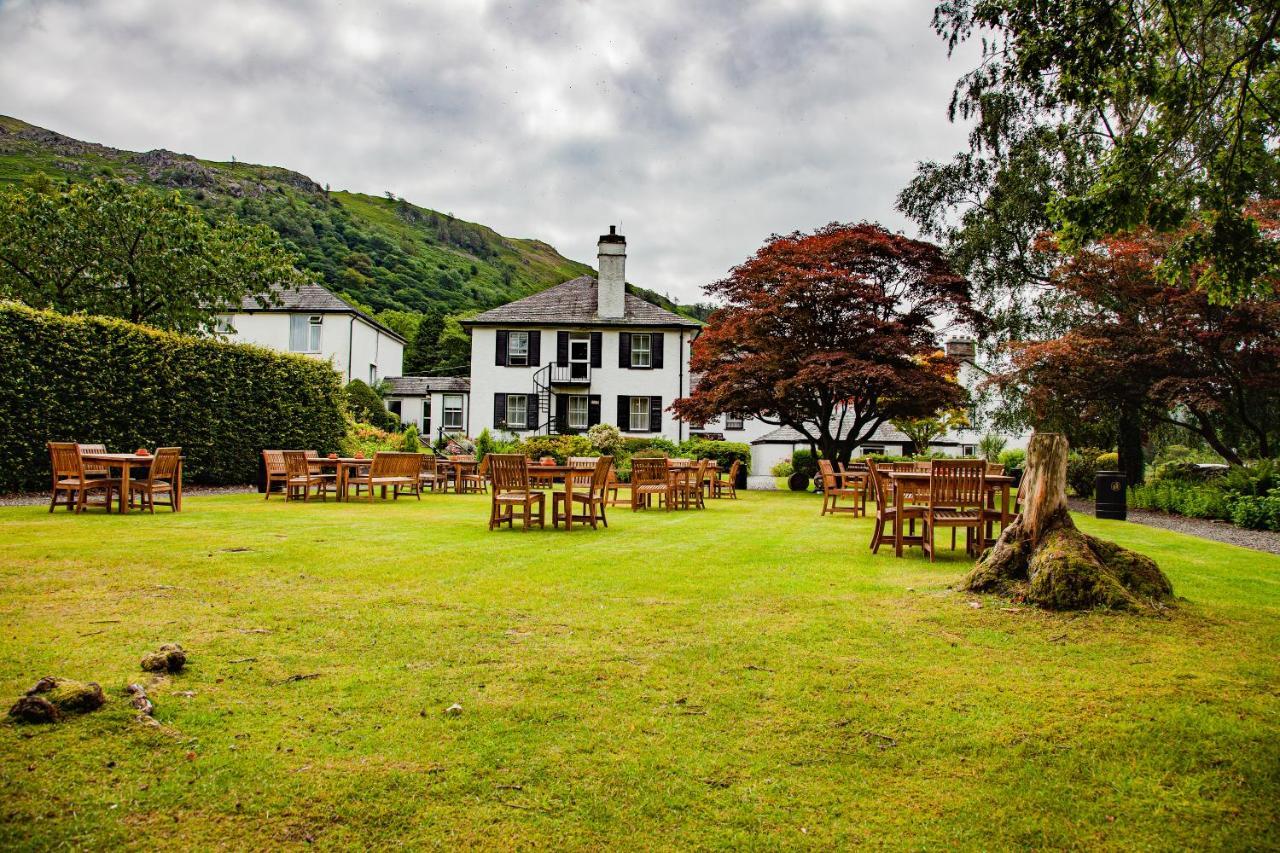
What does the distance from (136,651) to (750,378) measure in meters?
21.1

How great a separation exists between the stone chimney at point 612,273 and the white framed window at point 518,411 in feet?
18.3

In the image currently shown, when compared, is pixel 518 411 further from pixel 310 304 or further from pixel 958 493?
pixel 958 493

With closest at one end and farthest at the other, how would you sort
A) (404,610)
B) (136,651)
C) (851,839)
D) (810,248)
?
1. (851,839)
2. (136,651)
3. (404,610)
4. (810,248)

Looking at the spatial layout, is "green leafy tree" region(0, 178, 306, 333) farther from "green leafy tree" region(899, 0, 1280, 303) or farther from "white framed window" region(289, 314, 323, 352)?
"green leafy tree" region(899, 0, 1280, 303)

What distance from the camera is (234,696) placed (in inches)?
133

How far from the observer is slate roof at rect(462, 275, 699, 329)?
35438 mm

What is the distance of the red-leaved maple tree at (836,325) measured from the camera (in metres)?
22.3

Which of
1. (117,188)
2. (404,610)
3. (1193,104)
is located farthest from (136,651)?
(117,188)

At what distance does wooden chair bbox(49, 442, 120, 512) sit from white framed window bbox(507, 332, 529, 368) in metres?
24.8

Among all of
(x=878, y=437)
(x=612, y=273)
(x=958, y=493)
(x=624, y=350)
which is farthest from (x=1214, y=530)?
(x=878, y=437)

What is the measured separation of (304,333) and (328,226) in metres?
64.8

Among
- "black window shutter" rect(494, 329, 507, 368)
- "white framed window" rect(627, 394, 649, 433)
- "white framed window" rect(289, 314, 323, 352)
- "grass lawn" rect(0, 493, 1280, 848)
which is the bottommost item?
"grass lawn" rect(0, 493, 1280, 848)

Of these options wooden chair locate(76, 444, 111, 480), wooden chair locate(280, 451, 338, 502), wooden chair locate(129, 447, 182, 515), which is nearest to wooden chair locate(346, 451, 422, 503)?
wooden chair locate(280, 451, 338, 502)

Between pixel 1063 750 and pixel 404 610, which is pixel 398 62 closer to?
pixel 404 610
